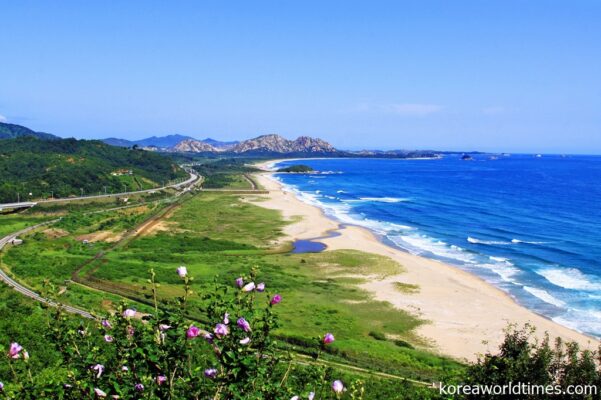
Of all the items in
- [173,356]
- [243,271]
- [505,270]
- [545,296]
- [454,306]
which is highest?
[173,356]

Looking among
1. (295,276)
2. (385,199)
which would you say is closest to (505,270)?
(295,276)

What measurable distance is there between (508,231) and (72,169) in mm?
107094

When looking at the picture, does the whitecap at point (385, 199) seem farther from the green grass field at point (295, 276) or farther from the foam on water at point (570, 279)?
the foam on water at point (570, 279)

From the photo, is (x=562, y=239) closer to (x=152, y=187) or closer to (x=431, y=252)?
(x=431, y=252)

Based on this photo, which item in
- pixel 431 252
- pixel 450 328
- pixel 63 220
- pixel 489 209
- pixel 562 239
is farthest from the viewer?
pixel 489 209

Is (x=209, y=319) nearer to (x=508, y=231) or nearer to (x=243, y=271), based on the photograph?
(x=243, y=271)

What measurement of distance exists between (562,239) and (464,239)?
606 inches

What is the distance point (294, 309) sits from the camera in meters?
42.4

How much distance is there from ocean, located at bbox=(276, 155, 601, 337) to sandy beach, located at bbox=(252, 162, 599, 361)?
7.86 ft

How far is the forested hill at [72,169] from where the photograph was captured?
10656cm

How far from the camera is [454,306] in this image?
4538 centimetres

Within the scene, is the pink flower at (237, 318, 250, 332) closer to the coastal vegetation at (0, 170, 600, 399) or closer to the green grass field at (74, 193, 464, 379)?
the coastal vegetation at (0, 170, 600, 399)

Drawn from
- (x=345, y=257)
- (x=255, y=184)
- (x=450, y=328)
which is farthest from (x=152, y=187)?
(x=450, y=328)

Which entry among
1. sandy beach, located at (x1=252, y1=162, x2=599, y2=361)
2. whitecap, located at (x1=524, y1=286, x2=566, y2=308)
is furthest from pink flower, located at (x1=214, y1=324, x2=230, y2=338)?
whitecap, located at (x1=524, y1=286, x2=566, y2=308)
